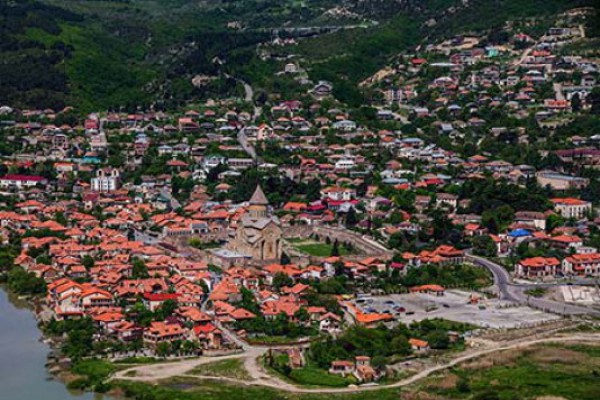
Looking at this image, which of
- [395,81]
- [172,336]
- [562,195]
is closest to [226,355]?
[172,336]

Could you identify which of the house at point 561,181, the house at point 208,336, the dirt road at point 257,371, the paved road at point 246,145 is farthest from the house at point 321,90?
the dirt road at point 257,371

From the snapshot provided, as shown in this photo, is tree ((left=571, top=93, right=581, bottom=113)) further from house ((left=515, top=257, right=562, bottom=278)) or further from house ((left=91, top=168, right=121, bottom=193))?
house ((left=91, top=168, right=121, bottom=193))

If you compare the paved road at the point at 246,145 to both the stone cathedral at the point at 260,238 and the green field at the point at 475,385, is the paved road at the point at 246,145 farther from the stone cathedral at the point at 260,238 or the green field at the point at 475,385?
the green field at the point at 475,385

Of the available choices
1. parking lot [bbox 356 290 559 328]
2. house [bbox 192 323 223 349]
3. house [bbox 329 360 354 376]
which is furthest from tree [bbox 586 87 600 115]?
house [bbox 329 360 354 376]

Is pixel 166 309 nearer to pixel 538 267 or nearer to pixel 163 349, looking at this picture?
pixel 163 349

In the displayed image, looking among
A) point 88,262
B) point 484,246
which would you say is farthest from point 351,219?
point 88,262

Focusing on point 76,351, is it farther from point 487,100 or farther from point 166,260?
point 487,100
